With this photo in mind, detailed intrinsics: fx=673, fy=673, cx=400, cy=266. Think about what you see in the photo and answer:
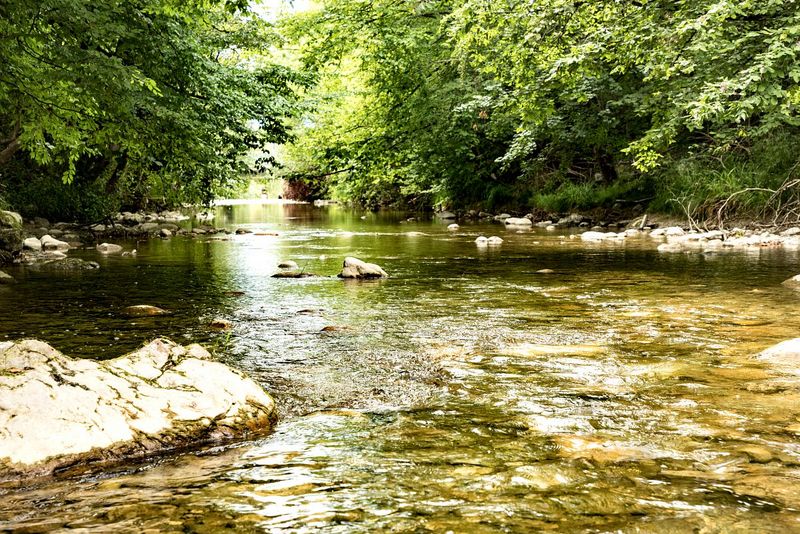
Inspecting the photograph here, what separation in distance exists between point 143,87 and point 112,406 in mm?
8155

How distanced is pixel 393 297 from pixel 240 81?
27.3 ft

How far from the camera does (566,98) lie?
517 inches

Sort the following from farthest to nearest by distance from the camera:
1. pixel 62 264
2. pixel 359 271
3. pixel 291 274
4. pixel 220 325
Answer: pixel 62 264 → pixel 291 274 → pixel 359 271 → pixel 220 325

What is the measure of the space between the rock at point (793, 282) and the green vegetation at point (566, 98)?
2.40 meters

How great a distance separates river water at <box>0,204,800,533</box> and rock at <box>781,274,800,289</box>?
0.22 m

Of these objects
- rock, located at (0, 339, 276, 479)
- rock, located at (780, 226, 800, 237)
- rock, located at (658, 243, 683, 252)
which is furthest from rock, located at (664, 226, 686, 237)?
rock, located at (0, 339, 276, 479)

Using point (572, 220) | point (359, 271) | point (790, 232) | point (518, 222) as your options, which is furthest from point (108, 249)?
point (790, 232)

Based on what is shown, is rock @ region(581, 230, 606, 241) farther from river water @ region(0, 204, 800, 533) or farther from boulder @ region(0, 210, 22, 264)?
boulder @ region(0, 210, 22, 264)

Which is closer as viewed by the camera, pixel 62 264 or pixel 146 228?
pixel 62 264

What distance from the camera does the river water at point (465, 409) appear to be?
253cm

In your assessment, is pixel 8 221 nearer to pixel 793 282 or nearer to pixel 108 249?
pixel 108 249

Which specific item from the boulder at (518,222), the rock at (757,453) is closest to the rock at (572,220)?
the boulder at (518,222)

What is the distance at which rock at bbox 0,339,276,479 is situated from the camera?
2967 mm

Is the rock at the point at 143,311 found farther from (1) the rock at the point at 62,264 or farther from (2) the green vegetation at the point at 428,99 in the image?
(1) the rock at the point at 62,264
